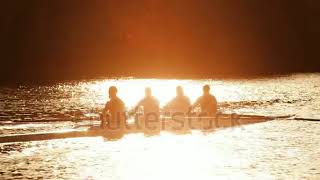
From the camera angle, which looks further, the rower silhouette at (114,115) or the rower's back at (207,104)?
the rower's back at (207,104)

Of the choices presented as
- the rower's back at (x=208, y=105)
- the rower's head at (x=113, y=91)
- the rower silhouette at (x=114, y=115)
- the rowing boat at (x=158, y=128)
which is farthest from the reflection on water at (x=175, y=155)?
the rower's head at (x=113, y=91)

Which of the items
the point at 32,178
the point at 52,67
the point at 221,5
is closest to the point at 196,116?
the point at 32,178

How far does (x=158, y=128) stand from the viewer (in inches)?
1027

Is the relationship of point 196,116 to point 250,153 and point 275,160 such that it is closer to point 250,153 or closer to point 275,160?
point 250,153

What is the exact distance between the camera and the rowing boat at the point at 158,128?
23859 mm

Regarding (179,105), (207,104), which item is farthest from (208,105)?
(179,105)

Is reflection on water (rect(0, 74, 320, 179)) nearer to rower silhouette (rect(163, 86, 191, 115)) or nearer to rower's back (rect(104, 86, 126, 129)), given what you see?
rower's back (rect(104, 86, 126, 129))

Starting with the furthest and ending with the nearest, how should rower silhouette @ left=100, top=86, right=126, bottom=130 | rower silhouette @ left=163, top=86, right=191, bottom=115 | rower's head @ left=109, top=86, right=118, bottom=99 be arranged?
rower silhouette @ left=163, top=86, right=191, bottom=115
rower silhouette @ left=100, top=86, right=126, bottom=130
rower's head @ left=109, top=86, right=118, bottom=99

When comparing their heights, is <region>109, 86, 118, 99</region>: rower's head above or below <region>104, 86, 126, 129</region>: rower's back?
above

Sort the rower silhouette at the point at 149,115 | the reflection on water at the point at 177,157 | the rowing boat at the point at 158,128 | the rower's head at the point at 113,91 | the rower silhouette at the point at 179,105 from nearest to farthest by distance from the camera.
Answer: the reflection on water at the point at 177,157, the rowing boat at the point at 158,128, the rower's head at the point at 113,91, the rower silhouette at the point at 149,115, the rower silhouette at the point at 179,105

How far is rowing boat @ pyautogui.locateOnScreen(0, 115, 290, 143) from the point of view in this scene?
23.9 metres

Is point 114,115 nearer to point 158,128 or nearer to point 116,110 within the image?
point 116,110

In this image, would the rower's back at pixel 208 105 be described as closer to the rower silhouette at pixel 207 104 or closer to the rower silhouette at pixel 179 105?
the rower silhouette at pixel 207 104

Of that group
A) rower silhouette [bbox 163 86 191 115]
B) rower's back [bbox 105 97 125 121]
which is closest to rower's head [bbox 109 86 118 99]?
rower's back [bbox 105 97 125 121]
